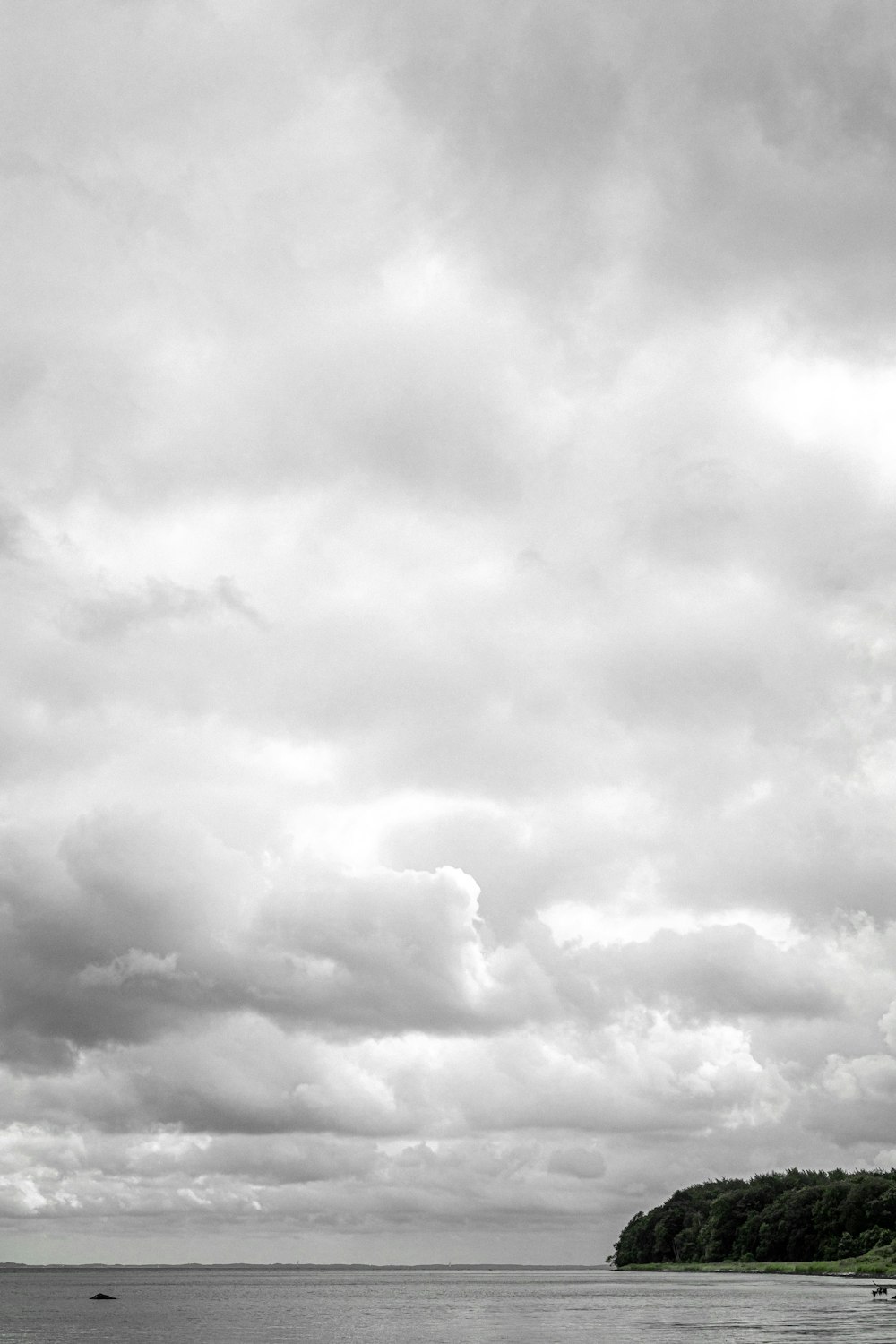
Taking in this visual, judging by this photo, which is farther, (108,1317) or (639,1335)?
(108,1317)

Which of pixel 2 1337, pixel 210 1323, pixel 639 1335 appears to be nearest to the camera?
pixel 639 1335

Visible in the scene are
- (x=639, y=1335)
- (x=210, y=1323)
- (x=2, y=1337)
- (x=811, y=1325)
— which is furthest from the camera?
(x=210, y=1323)

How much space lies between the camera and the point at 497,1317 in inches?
7018

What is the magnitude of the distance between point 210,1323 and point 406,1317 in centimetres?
3174

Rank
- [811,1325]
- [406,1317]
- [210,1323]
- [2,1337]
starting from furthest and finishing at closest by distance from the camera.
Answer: [406,1317] → [210,1323] → [2,1337] → [811,1325]

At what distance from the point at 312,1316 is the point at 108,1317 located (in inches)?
1227

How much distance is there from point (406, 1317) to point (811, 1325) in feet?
291

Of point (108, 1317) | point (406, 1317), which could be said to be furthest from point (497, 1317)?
point (108, 1317)

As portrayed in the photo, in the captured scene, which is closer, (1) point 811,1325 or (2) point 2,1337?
(1) point 811,1325

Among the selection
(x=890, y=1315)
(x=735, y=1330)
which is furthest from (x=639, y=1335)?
(x=890, y=1315)

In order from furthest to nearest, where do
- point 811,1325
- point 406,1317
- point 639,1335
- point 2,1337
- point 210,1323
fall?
point 406,1317, point 210,1323, point 2,1337, point 639,1335, point 811,1325

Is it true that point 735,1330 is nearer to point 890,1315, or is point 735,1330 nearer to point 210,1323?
point 890,1315

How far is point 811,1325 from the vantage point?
377 ft

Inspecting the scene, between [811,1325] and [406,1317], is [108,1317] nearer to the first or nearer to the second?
[406,1317]
